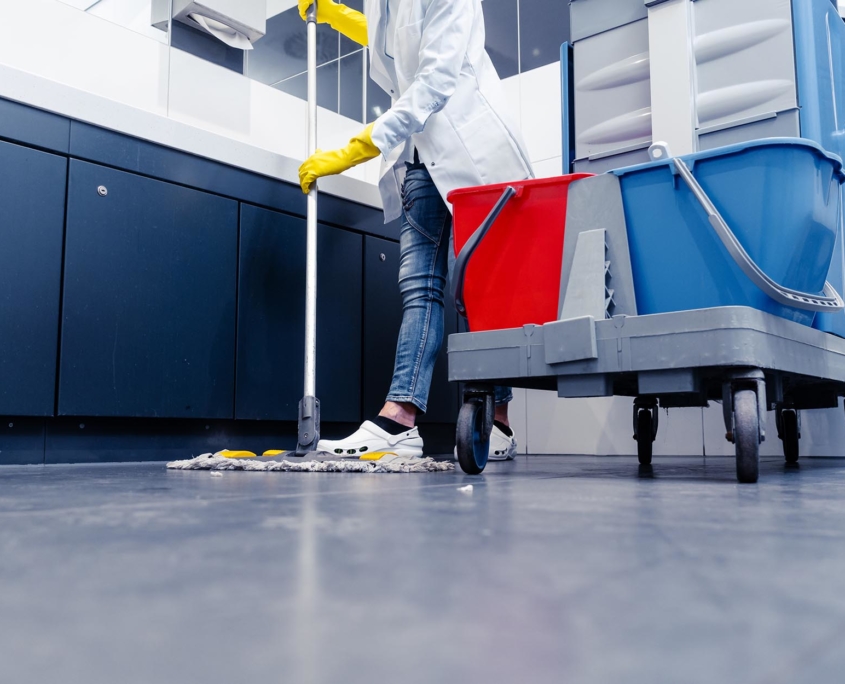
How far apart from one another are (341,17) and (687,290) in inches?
52.2

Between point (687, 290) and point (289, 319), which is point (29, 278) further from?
point (687, 290)

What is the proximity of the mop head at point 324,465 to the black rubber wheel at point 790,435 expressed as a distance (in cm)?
86

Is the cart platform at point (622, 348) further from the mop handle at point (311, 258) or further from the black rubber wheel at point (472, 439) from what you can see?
the mop handle at point (311, 258)

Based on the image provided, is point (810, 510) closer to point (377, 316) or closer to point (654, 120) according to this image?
point (654, 120)

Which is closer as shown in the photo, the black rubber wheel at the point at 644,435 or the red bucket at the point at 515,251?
the red bucket at the point at 515,251

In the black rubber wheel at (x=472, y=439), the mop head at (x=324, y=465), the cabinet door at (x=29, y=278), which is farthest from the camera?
the cabinet door at (x=29, y=278)

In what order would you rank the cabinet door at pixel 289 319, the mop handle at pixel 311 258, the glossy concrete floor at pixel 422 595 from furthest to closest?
the cabinet door at pixel 289 319, the mop handle at pixel 311 258, the glossy concrete floor at pixel 422 595

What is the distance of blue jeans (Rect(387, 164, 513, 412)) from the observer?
1488 millimetres

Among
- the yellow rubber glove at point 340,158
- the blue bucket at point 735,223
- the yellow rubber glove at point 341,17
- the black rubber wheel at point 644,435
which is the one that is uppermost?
the yellow rubber glove at point 341,17

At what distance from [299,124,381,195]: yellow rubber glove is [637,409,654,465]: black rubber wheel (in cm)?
81

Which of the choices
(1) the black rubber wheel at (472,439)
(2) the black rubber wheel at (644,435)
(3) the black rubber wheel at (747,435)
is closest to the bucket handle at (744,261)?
(3) the black rubber wheel at (747,435)

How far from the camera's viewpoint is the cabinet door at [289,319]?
6.01ft

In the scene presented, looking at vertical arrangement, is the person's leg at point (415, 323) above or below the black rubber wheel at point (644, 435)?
above

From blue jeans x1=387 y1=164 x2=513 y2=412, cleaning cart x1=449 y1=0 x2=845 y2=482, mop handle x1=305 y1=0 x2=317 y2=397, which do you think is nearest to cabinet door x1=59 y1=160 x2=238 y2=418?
mop handle x1=305 y1=0 x2=317 y2=397
